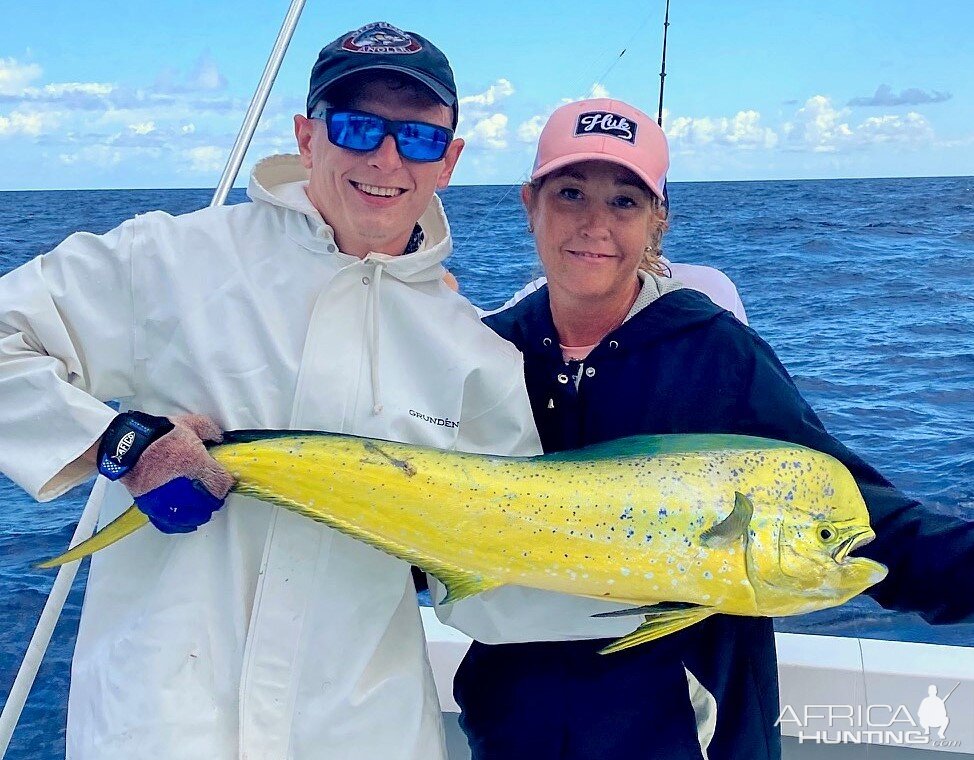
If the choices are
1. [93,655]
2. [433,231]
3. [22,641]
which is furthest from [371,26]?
[22,641]

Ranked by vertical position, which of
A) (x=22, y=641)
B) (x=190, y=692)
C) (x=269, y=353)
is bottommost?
(x=22, y=641)

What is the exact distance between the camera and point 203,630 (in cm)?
178

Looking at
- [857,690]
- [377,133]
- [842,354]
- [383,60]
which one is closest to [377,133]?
[377,133]

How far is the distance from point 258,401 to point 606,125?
1073mm

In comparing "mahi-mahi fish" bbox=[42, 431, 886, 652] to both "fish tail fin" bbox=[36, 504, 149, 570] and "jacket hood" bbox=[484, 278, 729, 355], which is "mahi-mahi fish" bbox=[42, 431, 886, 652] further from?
"jacket hood" bbox=[484, 278, 729, 355]

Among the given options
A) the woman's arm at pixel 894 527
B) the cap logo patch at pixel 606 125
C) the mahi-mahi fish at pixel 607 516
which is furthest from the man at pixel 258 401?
the woman's arm at pixel 894 527

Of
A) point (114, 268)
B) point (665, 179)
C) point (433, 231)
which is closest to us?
point (114, 268)

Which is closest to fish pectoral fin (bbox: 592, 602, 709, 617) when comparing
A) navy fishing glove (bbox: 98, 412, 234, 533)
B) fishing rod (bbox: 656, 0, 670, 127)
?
navy fishing glove (bbox: 98, 412, 234, 533)

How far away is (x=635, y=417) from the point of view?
7.10 feet

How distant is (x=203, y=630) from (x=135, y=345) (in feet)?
1.96

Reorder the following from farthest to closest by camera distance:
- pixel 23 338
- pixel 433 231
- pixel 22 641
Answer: pixel 22 641 → pixel 433 231 → pixel 23 338

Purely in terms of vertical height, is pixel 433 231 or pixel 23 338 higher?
pixel 433 231

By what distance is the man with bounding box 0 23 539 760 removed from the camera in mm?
1702

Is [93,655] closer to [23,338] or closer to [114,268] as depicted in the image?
[23,338]
